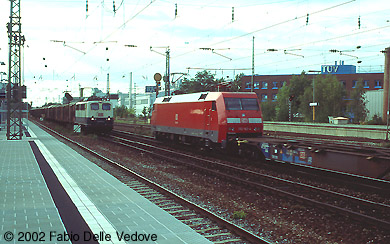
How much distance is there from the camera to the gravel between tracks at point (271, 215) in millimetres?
7512

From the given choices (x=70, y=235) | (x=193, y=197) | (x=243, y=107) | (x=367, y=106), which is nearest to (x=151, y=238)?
(x=70, y=235)

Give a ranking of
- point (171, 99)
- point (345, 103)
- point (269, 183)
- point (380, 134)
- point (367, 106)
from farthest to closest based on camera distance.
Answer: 1. point (345, 103)
2. point (367, 106)
3. point (380, 134)
4. point (171, 99)
5. point (269, 183)

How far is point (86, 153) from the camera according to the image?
68.1ft

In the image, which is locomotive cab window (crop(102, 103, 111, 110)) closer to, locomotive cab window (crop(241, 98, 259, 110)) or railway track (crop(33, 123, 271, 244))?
locomotive cab window (crop(241, 98, 259, 110))

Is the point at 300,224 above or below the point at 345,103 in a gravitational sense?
below

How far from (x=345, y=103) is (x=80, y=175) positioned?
67.7 m

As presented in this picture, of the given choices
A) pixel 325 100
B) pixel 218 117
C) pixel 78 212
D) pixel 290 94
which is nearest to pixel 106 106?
pixel 218 117

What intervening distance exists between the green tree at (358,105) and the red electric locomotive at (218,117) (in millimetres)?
48727

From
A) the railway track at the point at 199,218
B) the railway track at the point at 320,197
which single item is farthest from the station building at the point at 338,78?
the railway track at the point at 199,218

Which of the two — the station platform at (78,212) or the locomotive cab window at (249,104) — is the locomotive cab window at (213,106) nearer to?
the locomotive cab window at (249,104)

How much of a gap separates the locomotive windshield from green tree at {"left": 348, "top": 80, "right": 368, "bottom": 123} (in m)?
49.9

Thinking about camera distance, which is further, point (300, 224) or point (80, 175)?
point (80, 175)

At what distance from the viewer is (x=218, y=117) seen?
18.5 m

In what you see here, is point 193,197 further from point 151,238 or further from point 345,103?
point 345,103
